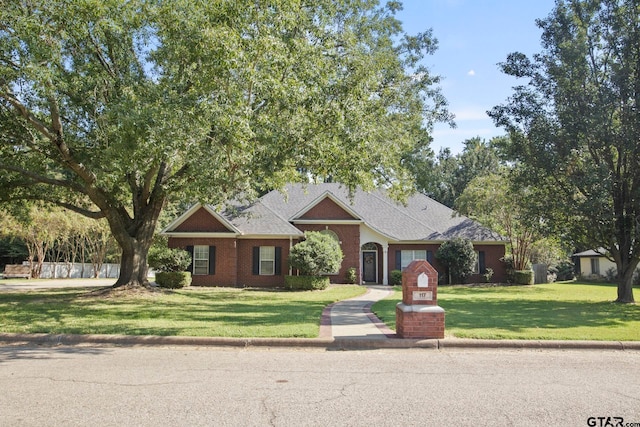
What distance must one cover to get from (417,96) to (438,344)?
15.3 meters

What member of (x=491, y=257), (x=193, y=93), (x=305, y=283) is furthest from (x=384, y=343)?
(x=491, y=257)

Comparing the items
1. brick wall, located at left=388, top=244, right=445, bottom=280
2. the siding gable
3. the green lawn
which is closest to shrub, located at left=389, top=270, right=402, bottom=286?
brick wall, located at left=388, top=244, right=445, bottom=280

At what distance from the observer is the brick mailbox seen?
9656mm

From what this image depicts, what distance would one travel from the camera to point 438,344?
939 centimetres

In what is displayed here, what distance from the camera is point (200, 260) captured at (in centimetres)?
2656

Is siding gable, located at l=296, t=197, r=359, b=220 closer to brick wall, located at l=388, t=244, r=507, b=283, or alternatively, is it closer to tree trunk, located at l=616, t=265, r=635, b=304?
brick wall, located at l=388, t=244, r=507, b=283

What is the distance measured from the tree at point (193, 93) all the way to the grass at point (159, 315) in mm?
3738

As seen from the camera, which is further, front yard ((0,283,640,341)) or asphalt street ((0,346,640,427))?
front yard ((0,283,640,341))

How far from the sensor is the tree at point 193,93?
12.0m

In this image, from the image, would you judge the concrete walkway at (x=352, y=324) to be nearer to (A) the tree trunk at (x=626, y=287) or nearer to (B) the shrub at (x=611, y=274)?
(A) the tree trunk at (x=626, y=287)

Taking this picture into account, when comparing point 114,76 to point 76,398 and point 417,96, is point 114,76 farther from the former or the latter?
point 417,96

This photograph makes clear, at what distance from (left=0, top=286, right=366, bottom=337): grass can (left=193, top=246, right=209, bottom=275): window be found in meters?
7.67

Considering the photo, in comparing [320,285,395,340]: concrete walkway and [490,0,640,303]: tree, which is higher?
[490,0,640,303]: tree

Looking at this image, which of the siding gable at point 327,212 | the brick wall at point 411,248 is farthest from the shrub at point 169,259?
the brick wall at point 411,248
